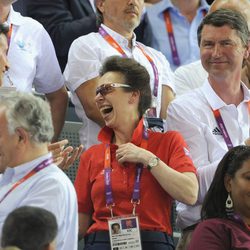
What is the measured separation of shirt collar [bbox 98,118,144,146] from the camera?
214 inches

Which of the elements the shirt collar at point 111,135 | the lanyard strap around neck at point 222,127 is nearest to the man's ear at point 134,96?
the shirt collar at point 111,135

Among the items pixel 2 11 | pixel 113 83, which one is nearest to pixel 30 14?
pixel 2 11

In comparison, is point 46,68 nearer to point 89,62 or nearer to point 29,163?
point 89,62

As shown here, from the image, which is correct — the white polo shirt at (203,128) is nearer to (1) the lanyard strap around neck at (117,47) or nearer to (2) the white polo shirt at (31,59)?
(1) the lanyard strap around neck at (117,47)

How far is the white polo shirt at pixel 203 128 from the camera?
555cm

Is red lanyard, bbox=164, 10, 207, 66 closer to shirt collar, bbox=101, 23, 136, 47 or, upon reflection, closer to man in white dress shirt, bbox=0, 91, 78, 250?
shirt collar, bbox=101, 23, 136, 47

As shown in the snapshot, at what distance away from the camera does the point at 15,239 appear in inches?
141

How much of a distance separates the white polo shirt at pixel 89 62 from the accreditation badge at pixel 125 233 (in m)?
1.03

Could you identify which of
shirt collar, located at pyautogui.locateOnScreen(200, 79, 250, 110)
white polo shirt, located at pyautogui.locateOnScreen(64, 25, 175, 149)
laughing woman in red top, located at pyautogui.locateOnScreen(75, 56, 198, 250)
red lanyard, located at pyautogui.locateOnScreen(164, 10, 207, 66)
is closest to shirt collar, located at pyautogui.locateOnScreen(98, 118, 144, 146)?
laughing woman in red top, located at pyautogui.locateOnScreen(75, 56, 198, 250)

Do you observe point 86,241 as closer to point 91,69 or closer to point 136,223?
point 136,223

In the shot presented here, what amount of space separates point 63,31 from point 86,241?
1951 millimetres

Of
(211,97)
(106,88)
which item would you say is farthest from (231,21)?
(106,88)

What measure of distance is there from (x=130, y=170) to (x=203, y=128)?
0.67 m

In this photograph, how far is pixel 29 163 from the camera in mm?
4516
